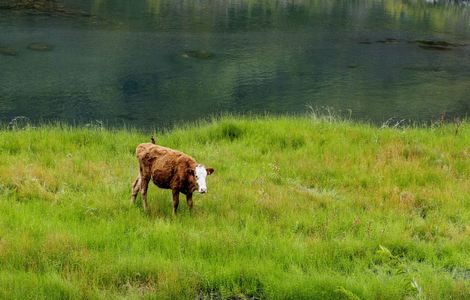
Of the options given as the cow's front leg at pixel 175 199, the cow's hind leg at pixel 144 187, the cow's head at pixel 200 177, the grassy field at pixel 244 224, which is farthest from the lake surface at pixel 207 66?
the cow's head at pixel 200 177

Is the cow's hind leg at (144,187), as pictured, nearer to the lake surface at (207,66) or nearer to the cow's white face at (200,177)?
the cow's white face at (200,177)

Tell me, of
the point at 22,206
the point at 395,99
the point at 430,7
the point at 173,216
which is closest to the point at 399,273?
the point at 173,216

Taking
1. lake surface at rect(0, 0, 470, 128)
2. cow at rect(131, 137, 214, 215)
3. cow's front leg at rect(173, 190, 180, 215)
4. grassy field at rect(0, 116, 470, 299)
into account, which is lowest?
lake surface at rect(0, 0, 470, 128)

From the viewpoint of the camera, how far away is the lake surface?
35000mm

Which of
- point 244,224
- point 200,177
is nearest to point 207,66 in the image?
point 244,224

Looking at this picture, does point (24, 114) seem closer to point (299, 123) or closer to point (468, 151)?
point (299, 123)

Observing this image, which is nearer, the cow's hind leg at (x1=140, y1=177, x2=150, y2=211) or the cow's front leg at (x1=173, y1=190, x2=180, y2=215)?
the cow's front leg at (x1=173, y1=190, x2=180, y2=215)

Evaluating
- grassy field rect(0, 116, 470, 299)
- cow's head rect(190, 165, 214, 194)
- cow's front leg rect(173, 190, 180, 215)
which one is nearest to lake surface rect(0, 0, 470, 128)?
grassy field rect(0, 116, 470, 299)

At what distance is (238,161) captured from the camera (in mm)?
15516

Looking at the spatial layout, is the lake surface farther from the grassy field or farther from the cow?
the cow

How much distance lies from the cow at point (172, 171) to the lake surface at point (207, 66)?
19.2 metres

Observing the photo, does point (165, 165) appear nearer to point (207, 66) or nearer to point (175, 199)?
point (175, 199)

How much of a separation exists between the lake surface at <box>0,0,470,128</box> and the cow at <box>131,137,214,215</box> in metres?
19.2

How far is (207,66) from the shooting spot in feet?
153
